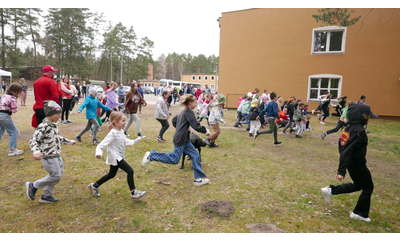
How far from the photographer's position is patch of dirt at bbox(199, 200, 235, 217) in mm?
3834

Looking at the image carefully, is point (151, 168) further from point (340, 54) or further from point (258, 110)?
point (340, 54)

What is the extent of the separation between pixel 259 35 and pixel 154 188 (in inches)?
738

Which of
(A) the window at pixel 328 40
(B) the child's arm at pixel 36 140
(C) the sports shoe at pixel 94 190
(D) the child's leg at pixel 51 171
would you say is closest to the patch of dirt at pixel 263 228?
(C) the sports shoe at pixel 94 190

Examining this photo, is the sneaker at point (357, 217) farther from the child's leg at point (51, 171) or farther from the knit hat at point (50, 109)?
the knit hat at point (50, 109)

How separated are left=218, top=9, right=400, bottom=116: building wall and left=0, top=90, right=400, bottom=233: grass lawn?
12.5 metres

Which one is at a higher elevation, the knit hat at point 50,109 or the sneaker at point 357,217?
the knit hat at point 50,109

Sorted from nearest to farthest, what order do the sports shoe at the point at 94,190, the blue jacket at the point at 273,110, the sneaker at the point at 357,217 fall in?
the sneaker at the point at 357,217 → the sports shoe at the point at 94,190 → the blue jacket at the point at 273,110

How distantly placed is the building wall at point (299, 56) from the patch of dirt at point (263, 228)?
17396 mm

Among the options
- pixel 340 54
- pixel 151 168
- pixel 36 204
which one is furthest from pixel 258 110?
pixel 340 54

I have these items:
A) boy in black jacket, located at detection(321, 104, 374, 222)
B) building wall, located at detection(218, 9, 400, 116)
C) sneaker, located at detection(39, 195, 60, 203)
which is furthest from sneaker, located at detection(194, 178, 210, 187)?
building wall, located at detection(218, 9, 400, 116)

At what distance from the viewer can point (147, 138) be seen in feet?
29.2

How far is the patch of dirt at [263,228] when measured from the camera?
337cm

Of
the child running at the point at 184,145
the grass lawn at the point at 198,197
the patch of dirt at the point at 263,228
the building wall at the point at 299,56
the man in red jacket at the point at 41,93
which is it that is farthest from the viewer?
the building wall at the point at 299,56

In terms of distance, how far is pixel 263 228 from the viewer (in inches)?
135
